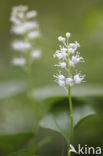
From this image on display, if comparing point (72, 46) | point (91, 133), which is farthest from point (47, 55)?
point (72, 46)

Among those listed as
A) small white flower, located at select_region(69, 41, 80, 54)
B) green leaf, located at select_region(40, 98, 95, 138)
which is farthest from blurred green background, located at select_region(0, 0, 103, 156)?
small white flower, located at select_region(69, 41, 80, 54)

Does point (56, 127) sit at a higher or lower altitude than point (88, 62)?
lower

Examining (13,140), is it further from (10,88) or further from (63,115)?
(10,88)

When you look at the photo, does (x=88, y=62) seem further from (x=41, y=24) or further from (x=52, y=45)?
(x=41, y=24)

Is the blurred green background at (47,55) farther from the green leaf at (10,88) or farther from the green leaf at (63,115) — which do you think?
the green leaf at (63,115)

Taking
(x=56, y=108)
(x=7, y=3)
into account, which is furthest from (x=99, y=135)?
(x=7, y=3)

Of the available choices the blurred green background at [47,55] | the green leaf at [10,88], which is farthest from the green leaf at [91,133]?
the green leaf at [10,88]

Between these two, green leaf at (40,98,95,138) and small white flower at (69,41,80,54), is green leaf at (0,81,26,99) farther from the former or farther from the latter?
small white flower at (69,41,80,54)
